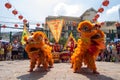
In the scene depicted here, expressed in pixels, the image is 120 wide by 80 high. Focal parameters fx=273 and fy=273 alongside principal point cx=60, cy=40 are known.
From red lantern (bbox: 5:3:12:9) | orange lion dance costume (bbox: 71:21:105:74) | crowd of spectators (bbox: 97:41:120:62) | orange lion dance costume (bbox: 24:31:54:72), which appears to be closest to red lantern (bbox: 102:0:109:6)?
orange lion dance costume (bbox: 71:21:105:74)

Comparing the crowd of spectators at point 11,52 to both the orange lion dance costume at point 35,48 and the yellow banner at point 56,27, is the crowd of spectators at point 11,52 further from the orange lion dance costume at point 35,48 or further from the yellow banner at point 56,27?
the orange lion dance costume at point 35,48

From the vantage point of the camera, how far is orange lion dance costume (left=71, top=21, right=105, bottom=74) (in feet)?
33.5

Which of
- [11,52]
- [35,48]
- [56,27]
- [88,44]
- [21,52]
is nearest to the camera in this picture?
[88,44]

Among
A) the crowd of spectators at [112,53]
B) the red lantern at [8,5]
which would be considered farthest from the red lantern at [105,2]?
the crowd of spectators at [112,53]

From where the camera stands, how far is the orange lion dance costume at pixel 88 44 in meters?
10.2

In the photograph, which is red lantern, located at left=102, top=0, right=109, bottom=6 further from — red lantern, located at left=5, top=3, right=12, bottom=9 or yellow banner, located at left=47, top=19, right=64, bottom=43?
yellow banner, located at left=47, top=19, right=64, bottom=43

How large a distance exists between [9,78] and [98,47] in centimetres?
347

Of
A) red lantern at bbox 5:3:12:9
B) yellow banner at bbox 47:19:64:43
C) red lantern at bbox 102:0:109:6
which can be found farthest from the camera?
yellow banner at bbox 47:19:64:43

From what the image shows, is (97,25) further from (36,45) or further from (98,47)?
(36,45)

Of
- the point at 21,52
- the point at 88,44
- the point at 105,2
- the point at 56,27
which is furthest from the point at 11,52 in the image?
the point at 88,44

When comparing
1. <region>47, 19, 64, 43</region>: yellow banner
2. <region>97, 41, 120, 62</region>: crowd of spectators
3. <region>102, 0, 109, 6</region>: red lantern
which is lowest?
<region>97, 41, 120, 62</region>: crowd of spectators

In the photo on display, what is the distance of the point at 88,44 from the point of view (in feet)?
33.9

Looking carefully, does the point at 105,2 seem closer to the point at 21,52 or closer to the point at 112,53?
the point at 112,53

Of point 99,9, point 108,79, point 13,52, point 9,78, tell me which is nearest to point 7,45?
point 13,52
